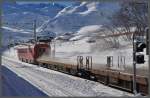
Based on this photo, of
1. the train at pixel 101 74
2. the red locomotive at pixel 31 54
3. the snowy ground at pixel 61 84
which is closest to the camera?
the train at pixel 101 74

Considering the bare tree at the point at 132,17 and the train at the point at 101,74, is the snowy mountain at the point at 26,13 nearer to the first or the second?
the bare tree at the point at 132,17

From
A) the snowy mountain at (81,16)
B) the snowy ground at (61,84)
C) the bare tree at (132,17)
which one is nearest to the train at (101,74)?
the snowy ground at (61,84)

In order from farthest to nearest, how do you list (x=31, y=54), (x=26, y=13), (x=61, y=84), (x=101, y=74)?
(x=31, y=54) < (x=101, y=74) < (x=61, y=84) < (x=26, y=13)

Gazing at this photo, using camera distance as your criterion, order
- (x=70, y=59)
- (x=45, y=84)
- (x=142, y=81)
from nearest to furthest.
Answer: (x=142, y=81)
(x=45, y=84)
(x=70, y=59)

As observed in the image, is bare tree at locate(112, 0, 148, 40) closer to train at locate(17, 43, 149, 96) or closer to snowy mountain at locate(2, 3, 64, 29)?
train at locate(17, 43, 149, 96)

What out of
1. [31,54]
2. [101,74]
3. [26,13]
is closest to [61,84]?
[101,74]

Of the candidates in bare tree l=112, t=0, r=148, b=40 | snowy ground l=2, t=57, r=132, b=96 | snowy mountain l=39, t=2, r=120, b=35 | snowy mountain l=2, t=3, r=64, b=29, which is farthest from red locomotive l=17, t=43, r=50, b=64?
bare tree l=112, t=0, r=148, b=40

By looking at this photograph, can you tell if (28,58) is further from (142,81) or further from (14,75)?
(142,81)

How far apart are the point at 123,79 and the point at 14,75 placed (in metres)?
4.77

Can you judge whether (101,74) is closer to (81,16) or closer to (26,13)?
(81,16)

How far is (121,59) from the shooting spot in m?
16.2

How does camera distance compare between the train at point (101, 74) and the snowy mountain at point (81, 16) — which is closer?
the train at point (101, 74)

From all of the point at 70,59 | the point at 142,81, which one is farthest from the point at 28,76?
the point at 142,81

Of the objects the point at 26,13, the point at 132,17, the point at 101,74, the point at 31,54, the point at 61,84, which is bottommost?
the point at 61,84
